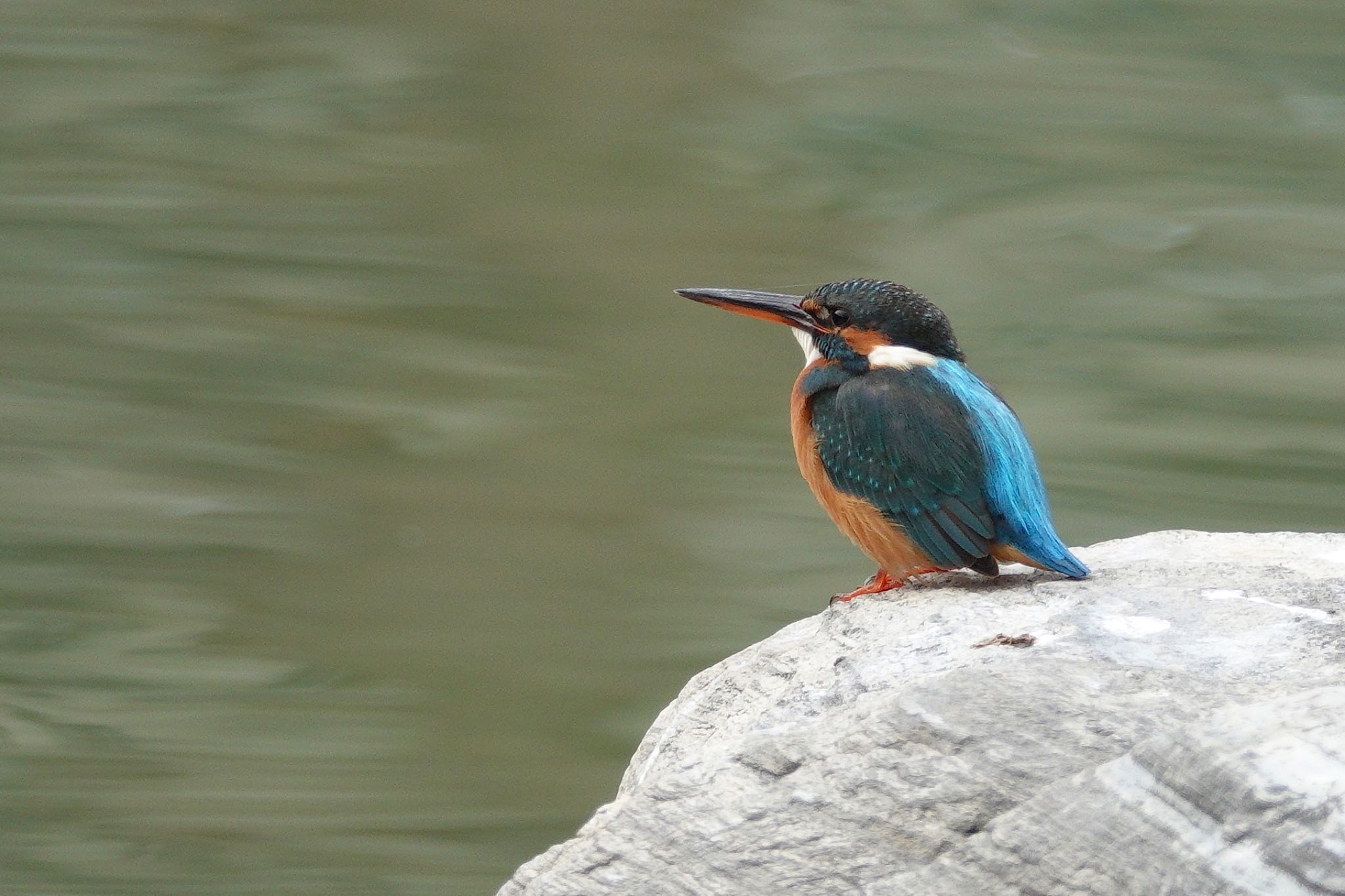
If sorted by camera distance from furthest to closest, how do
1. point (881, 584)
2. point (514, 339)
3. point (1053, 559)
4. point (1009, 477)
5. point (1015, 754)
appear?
1. point (514, 339)
2. point (881, 584)
3. point (1009, 477)
4. point (1053, 559)
5. point (1015, 754)

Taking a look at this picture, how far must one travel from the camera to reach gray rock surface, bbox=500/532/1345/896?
6.02ft

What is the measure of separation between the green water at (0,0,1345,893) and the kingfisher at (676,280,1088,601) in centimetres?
213

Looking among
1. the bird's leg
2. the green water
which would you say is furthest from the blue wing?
the green water

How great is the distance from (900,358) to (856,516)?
0.28 meters

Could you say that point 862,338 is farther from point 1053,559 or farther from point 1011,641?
point 1011,641

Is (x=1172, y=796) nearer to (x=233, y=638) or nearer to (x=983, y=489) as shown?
(x=983, y=489)

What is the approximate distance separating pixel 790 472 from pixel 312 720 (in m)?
1.65

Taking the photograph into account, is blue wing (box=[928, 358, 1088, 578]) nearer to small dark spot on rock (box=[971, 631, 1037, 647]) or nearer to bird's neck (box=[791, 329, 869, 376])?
bird's neck (box=[791, 329, 869, 376])

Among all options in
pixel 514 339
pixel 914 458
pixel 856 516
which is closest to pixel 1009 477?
pixel 914 458

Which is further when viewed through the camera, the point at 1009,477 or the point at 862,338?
the point at 862,338

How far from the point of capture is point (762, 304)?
3.17m

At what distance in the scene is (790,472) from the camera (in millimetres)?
5559

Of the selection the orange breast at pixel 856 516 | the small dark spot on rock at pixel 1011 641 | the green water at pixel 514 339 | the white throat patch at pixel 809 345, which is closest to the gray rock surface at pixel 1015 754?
the small dark spot on rock at pixel 1011 641

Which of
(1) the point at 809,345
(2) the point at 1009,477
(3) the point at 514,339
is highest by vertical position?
(1) the point at 809,345
